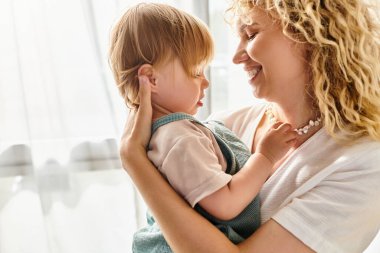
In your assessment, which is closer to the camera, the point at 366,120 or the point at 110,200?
the point at 366,120

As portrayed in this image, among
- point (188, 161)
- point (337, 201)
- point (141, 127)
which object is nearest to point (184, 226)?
point (188, 161)

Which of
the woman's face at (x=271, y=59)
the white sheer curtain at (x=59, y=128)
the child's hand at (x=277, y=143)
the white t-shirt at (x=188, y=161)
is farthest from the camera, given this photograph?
the white sheer curtain at (x=59, y=128)

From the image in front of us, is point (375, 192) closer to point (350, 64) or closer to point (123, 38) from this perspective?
point (350, 64)

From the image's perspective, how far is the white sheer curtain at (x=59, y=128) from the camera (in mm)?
1938

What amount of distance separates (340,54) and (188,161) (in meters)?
0.57

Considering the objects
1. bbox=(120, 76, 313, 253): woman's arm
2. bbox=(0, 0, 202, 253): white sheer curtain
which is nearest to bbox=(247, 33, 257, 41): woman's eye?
bbox=(120, 76, 313, 253): woman's arm

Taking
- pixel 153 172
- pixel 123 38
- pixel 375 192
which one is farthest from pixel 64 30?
pixel 375 192

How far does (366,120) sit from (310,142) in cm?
17

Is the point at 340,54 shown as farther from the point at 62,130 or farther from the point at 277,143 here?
the point at 62,130

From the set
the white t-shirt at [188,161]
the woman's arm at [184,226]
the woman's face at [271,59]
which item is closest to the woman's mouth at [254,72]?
the woman's face at [271,59]

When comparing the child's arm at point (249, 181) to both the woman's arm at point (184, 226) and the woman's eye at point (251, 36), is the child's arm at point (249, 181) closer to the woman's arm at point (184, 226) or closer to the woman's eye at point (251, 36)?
the woman's arm at point (184, 226)

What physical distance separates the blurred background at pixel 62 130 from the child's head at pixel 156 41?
677 mm

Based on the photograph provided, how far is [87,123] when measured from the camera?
2.06 m

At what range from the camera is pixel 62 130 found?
Answer: 2.01m
